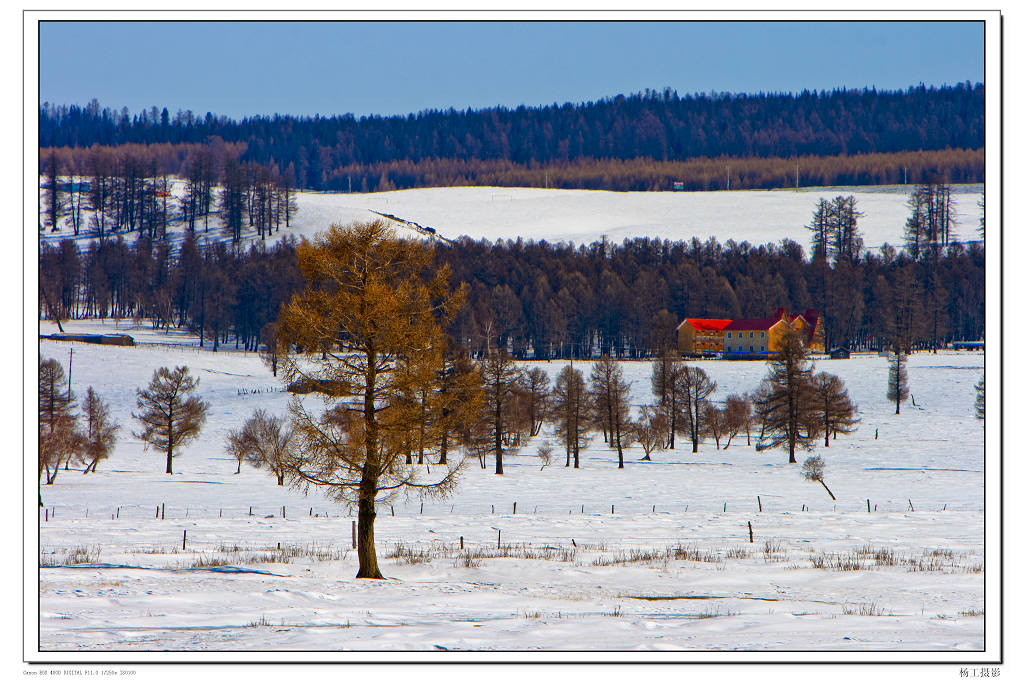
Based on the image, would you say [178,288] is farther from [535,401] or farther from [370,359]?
[370,359]

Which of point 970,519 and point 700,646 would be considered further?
point 970,519

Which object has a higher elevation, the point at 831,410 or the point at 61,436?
the point at 831,410

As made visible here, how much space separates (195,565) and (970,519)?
27544 mm

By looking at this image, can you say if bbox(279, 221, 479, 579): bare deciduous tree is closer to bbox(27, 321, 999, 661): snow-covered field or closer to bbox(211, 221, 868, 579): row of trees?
bbox(211, 221, 868, 579): row of trees

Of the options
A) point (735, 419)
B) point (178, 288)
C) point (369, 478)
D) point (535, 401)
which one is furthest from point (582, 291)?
point (369, 478)

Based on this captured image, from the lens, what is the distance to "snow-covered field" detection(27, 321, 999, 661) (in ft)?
41.7

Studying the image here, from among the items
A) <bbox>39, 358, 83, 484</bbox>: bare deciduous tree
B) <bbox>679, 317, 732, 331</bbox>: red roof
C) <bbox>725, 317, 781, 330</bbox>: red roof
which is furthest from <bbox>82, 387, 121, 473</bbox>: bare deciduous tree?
<bbox>725, 317, 781, 330</bbox>: red roof

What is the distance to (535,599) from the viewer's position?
16.8m

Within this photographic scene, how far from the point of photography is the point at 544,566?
2136 centimetres

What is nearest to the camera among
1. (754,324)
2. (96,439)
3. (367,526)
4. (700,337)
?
(367,526)

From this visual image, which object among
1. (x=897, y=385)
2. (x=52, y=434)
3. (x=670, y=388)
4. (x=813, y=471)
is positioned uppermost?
(x=897, y=385)
